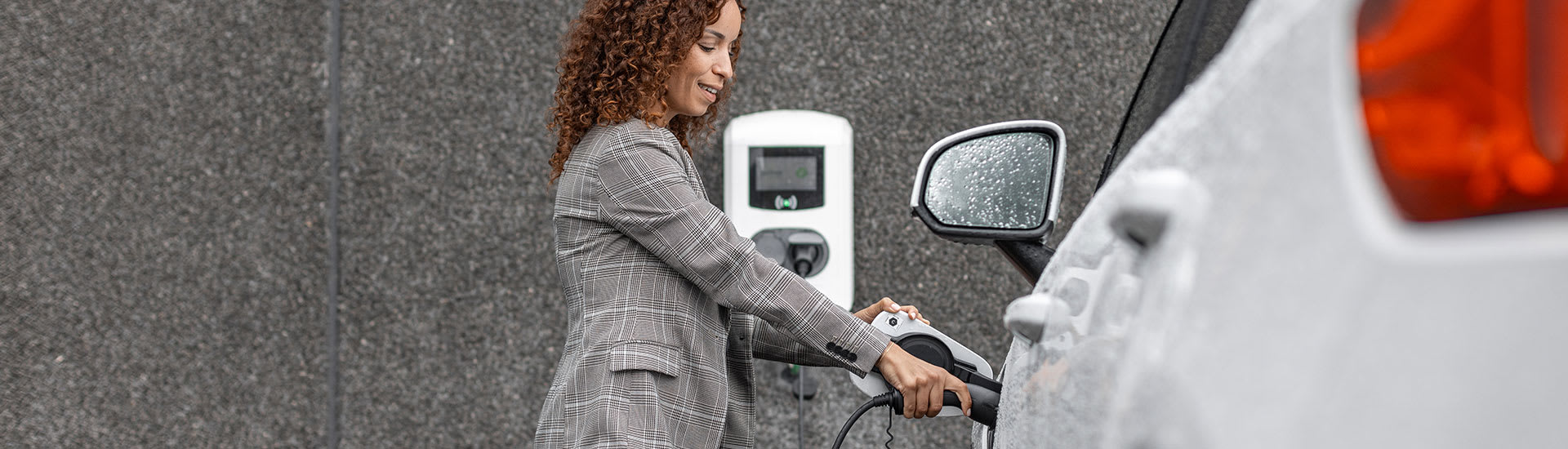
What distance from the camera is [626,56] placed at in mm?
1667

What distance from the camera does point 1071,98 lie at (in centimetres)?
294

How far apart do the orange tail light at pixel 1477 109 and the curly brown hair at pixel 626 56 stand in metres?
1.27

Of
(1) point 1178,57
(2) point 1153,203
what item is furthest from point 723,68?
(2) point 1153,203

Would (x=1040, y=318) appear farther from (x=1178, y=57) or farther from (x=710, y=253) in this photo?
(x=710, y=253)

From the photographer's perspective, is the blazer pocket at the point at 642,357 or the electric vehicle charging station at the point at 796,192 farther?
the electric vehicle charging station at the point at 796,192

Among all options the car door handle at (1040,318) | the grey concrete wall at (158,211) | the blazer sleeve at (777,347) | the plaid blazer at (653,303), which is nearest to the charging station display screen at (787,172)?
the blazer sleeve at (777,347)

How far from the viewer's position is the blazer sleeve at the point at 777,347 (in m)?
1.78

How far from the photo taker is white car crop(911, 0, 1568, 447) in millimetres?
448

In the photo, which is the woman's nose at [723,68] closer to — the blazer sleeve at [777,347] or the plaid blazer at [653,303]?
the plaid blazer at [653,303]

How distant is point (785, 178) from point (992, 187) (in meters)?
1.18

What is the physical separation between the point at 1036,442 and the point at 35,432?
9.69 ft

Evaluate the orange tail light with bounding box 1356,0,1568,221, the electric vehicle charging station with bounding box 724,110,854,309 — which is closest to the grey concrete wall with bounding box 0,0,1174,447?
the electric vehicle charging station with bounding box 724,110,854,309

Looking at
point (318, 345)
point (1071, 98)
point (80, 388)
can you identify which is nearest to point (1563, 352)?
point (1071, 98)

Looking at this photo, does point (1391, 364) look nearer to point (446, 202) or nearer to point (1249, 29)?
point (1249, 29)
